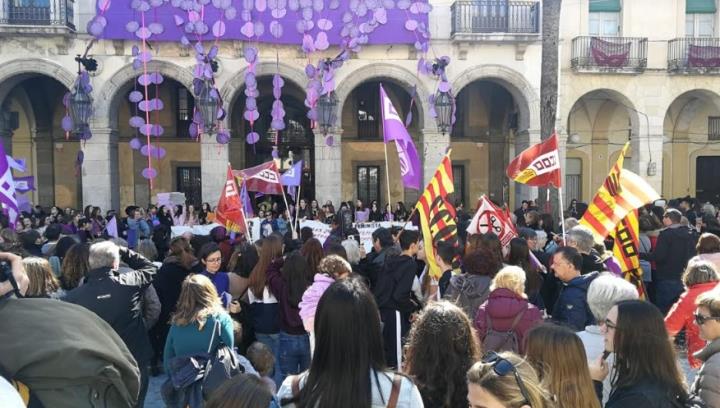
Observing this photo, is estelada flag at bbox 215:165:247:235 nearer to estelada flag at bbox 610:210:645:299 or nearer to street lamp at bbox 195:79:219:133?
estelada flag at bbox 610:210:645:299

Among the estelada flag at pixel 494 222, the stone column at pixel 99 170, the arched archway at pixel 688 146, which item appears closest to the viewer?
the estelada flag at pixel 494 222

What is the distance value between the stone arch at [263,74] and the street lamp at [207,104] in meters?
0.85

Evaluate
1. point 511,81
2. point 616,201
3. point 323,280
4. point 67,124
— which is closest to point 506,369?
point 323,280

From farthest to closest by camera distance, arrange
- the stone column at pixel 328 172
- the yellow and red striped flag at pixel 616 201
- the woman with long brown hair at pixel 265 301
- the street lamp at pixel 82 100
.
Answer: the stone column at pixel 328 172 < the street lamp at pixel 82 100 < the yellow and red striped flag at pixel 616 201 < the woman with long brown hair at pixel 265 301

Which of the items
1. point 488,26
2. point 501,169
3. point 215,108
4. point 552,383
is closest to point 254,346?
point 552,383

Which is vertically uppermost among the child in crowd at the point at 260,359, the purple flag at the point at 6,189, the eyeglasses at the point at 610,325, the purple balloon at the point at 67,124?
the purple balloon at the point at 67,124

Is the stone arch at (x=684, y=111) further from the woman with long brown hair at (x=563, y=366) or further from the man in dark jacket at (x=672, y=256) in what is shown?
the woman with long brown hair at (x=563, y=366)

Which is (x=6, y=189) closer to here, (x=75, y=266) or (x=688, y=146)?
(x=75, y=266)

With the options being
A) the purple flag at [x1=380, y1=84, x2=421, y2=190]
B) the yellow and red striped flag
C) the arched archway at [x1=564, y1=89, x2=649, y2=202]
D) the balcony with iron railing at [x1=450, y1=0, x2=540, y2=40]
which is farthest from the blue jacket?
the arched archway at [x1=564, y1=89, x2=649, y2=202]

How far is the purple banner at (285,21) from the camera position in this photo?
16641 millimetres

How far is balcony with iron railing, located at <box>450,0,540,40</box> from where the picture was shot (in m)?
18.0

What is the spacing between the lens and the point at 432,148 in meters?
18.2

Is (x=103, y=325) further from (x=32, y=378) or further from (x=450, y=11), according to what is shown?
(x=450, y=11)

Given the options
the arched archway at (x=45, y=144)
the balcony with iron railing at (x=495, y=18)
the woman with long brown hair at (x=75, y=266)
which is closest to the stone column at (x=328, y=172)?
the balcony with iron railing at (x=495, y=18)
